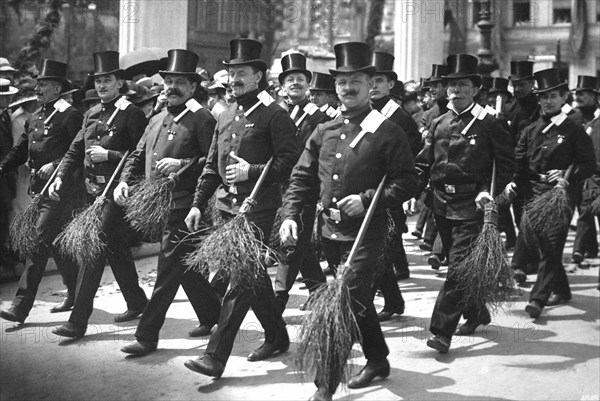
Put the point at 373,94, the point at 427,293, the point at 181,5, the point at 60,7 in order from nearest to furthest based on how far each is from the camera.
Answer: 1. the point at 373,94
2. the point at 427,293
3. the point at 181,5
4. the point at 60,7

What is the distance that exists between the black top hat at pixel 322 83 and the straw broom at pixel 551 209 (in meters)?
2.49

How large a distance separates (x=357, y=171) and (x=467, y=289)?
1.62 m

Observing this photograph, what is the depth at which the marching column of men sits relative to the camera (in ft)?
17.9

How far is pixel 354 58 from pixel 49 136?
3497 mm

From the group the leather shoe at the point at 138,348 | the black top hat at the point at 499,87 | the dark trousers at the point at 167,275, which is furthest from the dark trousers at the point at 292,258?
the black top hat at the point at 499,87

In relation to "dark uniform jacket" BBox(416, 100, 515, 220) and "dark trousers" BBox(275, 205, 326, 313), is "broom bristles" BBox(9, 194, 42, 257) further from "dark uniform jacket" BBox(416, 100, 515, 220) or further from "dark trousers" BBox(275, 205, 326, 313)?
"dark uniform jacket" BBox(416, 100, 515, 220)

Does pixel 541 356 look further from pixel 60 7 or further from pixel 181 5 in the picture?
pixel 60 7

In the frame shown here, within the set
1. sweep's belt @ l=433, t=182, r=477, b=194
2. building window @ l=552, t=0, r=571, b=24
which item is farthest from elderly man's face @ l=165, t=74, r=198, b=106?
building window @ l=552, t=0, r=571, b=24

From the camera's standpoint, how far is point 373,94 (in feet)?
25.1

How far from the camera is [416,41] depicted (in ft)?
59.5

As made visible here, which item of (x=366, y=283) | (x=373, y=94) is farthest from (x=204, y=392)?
(x=373, y=94)

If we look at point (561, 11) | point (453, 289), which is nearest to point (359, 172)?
point (453, 289)

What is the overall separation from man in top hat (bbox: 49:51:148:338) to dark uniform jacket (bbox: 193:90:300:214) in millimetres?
1156

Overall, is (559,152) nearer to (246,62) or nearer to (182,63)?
(246,62)
